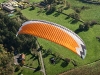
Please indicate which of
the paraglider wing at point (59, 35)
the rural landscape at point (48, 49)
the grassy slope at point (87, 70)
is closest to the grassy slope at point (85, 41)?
the rural landscape at point (48, 49)

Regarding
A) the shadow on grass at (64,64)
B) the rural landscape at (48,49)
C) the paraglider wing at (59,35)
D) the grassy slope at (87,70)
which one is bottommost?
the grassy slope at (87,70)

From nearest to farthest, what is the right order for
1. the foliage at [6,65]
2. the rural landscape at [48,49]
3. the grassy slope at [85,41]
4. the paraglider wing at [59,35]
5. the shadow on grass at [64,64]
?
the paraglider wing at [59,35]
the foliage at [6,65]
the rural landscape at [48,49]
the shadow on grass at [64,64]
the grassy slope at [85,41]

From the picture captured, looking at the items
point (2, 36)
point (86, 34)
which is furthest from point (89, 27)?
point (2, 36)

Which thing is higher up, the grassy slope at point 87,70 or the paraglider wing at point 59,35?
the paraglider wing at point 59,35

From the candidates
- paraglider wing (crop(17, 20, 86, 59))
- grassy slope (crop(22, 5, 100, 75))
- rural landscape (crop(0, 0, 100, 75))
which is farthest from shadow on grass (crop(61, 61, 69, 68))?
paraglider wing (crop(17, 20, 86, 59))

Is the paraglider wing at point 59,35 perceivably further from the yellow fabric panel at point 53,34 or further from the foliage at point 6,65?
the foliage at point 6,65

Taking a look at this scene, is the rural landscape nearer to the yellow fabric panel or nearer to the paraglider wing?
the yellow fabric panel

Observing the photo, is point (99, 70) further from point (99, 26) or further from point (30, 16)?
point (30, 16)
